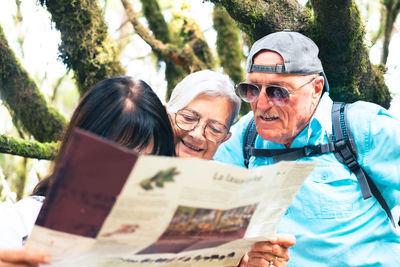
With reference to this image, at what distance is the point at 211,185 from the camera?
118 cm

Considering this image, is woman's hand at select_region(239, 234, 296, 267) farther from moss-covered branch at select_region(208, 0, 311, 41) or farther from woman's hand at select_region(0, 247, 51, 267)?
moss-covered branch at select_region(208, 0, 311, 41)

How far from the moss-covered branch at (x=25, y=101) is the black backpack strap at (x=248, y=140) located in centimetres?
199

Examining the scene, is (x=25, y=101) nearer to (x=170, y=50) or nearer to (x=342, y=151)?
(x=170, y=50)

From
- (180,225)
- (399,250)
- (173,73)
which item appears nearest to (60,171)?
(180,225)

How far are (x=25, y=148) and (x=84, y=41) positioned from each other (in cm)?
95

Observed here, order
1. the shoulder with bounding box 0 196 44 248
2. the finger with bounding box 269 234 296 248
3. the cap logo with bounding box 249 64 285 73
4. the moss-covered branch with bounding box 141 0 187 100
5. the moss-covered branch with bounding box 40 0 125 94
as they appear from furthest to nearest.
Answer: the moss-covered branch with bounding box 141 0 187 100
the moss-covered branch with bounding box 40 0 125 94
the cap logo with bounding box 249 64 285 73
the finger with bounding box 269 234 296 248
the shoulder with bounding box 0 196 44 248

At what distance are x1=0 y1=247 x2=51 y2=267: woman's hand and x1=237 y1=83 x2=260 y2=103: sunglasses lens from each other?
1892 mm

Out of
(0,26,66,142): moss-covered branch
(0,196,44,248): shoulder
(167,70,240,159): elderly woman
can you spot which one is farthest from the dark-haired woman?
(0,26,66,142): moss-covered branch

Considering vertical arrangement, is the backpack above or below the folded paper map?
below

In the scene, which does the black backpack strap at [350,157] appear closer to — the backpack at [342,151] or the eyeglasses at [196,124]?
the backpack at [342,151]

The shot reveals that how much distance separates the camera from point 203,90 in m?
2.68

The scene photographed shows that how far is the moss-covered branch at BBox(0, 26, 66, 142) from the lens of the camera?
3.88 meters

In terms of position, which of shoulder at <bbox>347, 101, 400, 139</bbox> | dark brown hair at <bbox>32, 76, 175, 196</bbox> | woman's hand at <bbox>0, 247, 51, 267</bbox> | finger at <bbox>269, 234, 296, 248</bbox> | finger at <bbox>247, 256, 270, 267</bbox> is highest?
dark brown hair at <bbox>32, 76, 175, 196</bbox>

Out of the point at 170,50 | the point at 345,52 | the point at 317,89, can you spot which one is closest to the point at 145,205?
the point at 317,89
